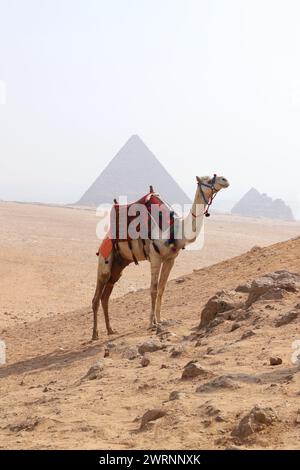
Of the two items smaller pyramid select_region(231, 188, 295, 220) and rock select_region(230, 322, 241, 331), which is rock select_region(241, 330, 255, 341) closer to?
rock select_region(230, 322, 241, 331)

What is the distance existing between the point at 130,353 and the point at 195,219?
2.72 metres

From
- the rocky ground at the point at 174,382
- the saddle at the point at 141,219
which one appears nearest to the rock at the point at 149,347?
the rocky ground at the point at 174,382

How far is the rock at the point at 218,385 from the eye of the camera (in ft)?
18.8

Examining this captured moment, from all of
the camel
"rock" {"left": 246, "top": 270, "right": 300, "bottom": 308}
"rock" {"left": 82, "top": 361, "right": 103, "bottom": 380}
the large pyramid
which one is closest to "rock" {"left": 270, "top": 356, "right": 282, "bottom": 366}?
"rock" {"left": 82, "top": 361, "right": 103, "bottom": 380}

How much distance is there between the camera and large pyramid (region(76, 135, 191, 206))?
13375 cm

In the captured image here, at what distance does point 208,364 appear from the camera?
673 centimetres

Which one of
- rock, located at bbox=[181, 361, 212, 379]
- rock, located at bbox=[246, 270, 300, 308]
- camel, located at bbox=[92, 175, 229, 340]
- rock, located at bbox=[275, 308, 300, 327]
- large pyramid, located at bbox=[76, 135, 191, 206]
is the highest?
large pyramid, located at bbox=[76, 135, 191, 206]

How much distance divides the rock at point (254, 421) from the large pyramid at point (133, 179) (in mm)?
125509

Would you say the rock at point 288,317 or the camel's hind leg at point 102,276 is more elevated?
the camel's hind leg at point 102,276

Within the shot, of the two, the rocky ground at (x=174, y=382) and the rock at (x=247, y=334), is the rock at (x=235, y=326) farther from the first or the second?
the rock at (x=247, y=334)

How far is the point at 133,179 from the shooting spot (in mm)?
135750

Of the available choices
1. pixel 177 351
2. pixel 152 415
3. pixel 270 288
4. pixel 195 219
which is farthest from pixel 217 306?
pixel 152 415

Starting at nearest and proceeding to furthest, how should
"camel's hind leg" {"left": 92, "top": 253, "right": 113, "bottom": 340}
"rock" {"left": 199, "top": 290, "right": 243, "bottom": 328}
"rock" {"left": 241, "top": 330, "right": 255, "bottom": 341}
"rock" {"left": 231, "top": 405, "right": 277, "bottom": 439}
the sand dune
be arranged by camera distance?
"rock" {"left": 231, "top": 405, "right": 277, "bottom": 439} → "rock" {"left": 241, "top": 330, "right": 255, "bottom": 341} → "rock" {"left": 199, "top": 290, "right": 243, "bottom": 328} → "camel's hind leg" {"left": 92, "top": 253, "right": 113, "bottom": 340} → the sand dune

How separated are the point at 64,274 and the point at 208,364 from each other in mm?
20708
